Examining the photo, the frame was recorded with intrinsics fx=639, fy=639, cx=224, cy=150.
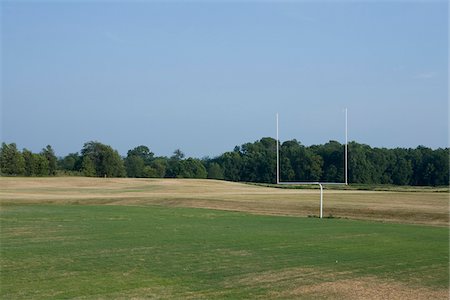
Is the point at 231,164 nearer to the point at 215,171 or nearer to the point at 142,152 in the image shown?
the point at 215,171

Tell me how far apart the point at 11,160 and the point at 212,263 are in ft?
309

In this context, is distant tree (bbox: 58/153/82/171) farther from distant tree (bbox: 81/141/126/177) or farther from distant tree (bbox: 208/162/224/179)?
distant tree (bbox: 208/162/224/179)

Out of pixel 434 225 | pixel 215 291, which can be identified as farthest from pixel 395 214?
pixel 215 291

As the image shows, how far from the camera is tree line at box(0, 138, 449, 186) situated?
68.2m

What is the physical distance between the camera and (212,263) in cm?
1560

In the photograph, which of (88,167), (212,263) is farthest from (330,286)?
(88,167)

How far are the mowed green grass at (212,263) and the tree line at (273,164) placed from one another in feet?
137

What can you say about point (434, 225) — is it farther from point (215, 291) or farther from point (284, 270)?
point (215, 291)

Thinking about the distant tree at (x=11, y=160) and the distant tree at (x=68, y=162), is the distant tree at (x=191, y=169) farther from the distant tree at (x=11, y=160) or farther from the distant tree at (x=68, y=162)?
the distant tree at (x=11, y=160)

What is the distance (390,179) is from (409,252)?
57.9 m

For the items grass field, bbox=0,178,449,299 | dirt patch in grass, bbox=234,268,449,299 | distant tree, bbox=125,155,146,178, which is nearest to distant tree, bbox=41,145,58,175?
distant tree, bbox=125,155,146,178

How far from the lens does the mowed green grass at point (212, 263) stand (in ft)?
39.8

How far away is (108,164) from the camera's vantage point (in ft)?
382

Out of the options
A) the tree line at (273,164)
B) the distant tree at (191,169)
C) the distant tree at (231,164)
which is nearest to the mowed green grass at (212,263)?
the tree line at (273,164)
